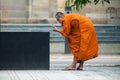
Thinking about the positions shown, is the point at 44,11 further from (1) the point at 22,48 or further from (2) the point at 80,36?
(1) the point at 22,48

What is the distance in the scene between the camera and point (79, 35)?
1612 cm

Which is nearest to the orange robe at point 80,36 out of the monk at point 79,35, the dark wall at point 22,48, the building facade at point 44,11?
the monk at point 79,35

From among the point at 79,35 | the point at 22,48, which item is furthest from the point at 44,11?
the point at 22,48

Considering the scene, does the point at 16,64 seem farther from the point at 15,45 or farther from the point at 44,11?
the point at 44,11

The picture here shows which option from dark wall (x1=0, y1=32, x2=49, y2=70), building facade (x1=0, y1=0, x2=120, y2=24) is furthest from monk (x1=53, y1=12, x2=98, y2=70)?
building facade (x1=0, y1=0, x2=120, y2=24)

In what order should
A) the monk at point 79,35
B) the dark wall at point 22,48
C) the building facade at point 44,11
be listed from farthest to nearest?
the building facade at point 44,11, the monk at point 79,35, the dark wall at point 22,48

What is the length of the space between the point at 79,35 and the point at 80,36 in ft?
0.14

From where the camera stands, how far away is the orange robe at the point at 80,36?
16.0m

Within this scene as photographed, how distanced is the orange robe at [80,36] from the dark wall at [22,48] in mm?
680

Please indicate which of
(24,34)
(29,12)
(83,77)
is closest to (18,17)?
(29,12)

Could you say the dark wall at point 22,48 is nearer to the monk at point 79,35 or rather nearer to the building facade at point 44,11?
the monk at point 79,35

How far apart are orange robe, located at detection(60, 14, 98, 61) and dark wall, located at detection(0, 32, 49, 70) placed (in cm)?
68

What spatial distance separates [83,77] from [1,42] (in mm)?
2931

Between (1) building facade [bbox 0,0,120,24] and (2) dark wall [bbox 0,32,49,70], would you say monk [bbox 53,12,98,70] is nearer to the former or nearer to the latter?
(2) dark wall [bbox 0,32,49,70]
